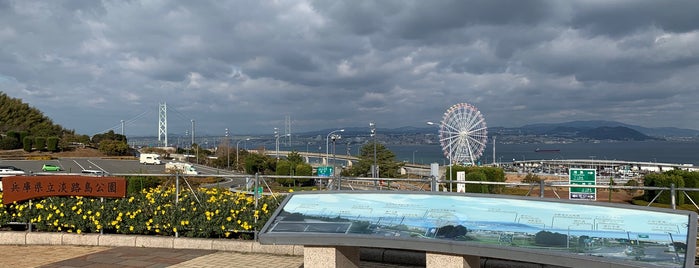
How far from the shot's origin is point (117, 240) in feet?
30.4

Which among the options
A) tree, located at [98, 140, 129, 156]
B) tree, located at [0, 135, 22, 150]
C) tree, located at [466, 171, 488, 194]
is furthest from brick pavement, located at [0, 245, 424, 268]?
tree, located at [0, 135, 22, 150]

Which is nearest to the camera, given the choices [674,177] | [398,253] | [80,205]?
[398,253]

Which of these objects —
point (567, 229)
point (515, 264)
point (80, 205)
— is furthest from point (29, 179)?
point (567, 229)

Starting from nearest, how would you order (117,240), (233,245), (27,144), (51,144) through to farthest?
1. (233,245)
2. (117,240)
3. (27,144)
4. (51,144)

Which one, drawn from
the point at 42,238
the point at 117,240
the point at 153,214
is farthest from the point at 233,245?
the point at 42,238

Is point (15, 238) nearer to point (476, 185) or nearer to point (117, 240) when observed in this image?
point (117, 240)

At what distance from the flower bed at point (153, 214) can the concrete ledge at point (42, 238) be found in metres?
0.22

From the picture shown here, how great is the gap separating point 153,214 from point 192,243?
40.8 inches

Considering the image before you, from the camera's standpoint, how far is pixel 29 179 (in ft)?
32.7

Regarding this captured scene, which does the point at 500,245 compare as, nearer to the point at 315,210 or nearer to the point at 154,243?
the point at 315,210

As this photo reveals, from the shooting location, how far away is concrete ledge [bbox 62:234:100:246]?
936cm

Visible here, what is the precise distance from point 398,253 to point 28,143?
75120mm

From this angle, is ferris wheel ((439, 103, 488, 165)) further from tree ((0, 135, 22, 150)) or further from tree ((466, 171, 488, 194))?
tree ((0, 135, 22, 150))

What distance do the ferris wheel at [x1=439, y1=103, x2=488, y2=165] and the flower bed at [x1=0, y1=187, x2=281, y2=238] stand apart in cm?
5183
